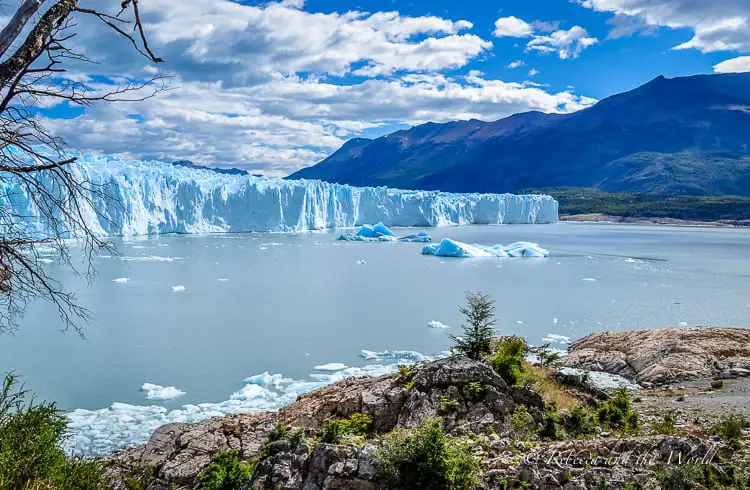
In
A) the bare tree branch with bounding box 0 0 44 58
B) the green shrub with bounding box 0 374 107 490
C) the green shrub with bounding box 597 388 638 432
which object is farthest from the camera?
the green shrub with bounding box 597 388 638 432

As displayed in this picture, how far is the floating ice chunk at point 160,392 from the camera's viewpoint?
8.68m

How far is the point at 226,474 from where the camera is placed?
4371 mm

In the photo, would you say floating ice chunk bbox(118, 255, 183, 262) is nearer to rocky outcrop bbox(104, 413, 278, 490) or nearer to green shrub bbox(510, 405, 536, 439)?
rocky outcrop bbox(104, 413, 278, 490)

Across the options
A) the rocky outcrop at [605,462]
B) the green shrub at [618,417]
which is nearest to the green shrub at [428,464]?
the rocky outcrop at [605,462]

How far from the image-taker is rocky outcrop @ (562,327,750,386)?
9.02 metres

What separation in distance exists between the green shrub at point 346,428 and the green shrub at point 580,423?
1731mm

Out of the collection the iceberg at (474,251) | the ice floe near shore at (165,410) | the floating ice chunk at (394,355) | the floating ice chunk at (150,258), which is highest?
the floating ice chunk at (150,258)

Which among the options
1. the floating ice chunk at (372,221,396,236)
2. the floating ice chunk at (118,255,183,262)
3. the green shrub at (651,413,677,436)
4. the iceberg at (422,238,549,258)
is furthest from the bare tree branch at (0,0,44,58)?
the floating ice chunk at (372,221,396,236)

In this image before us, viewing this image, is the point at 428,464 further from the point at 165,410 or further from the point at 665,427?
the point at 165,410

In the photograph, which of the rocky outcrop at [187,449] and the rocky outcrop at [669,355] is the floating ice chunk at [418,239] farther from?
the rocky outcrop at [187,449]

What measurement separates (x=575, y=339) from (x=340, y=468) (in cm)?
997

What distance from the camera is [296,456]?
4.17 metres

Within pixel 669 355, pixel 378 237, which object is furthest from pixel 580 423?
pixel 378 237

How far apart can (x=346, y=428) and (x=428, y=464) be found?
1.28m
